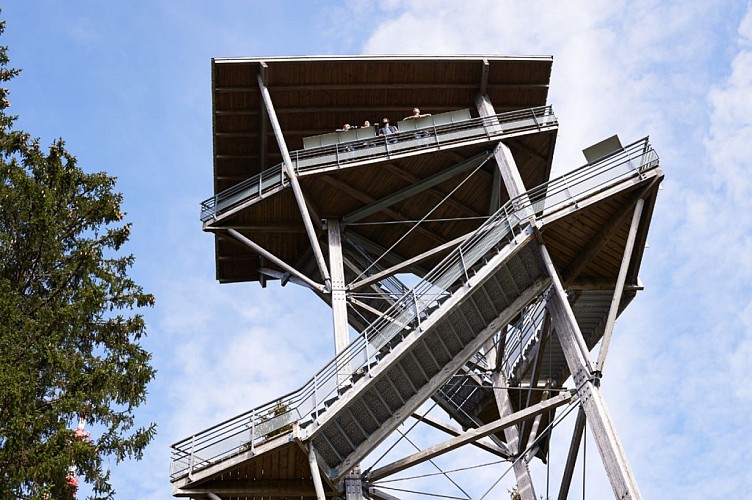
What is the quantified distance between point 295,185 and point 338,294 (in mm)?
2863

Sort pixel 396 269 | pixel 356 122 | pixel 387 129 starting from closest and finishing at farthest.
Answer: pixel 396 269, pixel 387 129, pixel 356 122

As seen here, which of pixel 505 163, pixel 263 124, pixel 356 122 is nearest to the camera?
pixel 505 163

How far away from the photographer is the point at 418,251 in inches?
1093

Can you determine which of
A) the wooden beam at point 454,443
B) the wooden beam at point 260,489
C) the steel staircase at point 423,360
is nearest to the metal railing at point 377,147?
the steel staircase at point 423,360

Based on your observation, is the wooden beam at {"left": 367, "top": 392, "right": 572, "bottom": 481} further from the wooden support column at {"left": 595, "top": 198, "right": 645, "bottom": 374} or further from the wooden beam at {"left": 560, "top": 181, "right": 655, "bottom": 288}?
the wooden beam at {"left": 560, "top": 181, "right": 655, "bottom": 288}

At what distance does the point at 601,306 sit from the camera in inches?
915

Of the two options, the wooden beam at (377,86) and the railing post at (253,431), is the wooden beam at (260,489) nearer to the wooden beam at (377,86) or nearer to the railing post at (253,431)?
the railing post at (253,431)

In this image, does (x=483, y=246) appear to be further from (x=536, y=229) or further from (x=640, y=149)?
(x=640, y=149)

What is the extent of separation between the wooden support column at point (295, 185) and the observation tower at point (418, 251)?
0.18 feet

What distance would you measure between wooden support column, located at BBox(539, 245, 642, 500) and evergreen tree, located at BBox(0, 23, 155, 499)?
8.09 metres

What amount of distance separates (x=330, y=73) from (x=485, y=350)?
8.23 metres

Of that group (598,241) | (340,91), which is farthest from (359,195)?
(598,241)

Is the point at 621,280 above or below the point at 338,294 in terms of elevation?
below

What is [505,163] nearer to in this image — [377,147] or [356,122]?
[377,147]
